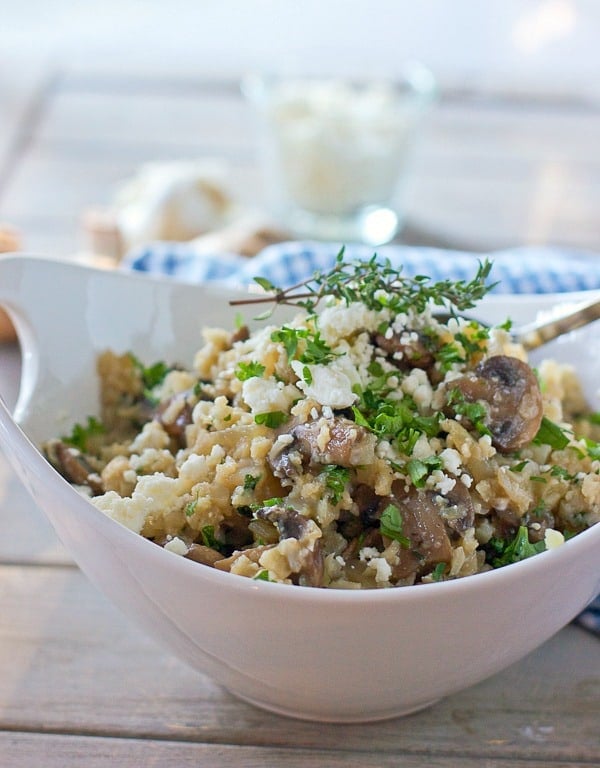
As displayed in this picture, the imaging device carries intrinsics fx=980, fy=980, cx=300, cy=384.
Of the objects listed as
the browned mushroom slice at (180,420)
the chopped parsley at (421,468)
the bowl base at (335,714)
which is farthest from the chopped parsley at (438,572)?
the browned mushroom slice at (180,420)

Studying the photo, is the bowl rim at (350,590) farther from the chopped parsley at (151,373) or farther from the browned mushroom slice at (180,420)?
the chopped parsley at (151,373)

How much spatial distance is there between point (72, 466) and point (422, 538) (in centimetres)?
58

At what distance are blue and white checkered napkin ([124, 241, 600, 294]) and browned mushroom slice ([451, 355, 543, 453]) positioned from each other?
84 centimetres

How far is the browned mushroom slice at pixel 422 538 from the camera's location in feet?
4.09

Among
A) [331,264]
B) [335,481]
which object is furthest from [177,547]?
[331,264]

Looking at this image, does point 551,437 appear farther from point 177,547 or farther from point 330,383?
point 177,547

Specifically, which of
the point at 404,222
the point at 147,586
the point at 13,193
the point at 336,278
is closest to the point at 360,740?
the point at 147,586

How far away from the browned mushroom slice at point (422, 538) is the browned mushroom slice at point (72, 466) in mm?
496

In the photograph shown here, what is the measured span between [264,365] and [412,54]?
5.43 m

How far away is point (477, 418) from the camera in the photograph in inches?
54.5

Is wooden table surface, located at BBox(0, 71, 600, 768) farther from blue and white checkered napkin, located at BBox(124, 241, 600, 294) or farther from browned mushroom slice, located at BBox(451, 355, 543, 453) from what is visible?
blue and white checkered napkin, located at BBox(124, 241, 600, 294)

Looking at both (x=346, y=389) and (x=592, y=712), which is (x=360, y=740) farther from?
(x=346, y=389)

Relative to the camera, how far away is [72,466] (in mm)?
1521

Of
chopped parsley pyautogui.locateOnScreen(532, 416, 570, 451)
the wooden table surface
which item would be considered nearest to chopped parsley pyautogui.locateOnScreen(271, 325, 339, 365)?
chopped parsley pyautogui.locateOnScreen(532, 416, 570, 451)
